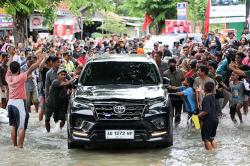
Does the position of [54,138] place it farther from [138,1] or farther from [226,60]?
A: [138,1]

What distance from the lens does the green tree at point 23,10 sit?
66.7 feet

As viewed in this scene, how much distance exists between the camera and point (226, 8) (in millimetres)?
30922

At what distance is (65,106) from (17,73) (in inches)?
87.6

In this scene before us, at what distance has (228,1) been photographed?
102ft

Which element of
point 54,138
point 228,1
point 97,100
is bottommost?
point 54,138

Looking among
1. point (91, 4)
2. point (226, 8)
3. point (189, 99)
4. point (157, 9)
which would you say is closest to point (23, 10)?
point (91, 4)

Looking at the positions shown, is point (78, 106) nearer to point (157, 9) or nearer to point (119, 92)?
point (119, 92)

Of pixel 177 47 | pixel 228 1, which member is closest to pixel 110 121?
pixel 177 47

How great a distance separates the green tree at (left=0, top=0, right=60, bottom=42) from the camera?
20.3m

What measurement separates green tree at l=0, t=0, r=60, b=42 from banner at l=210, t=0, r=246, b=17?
8.70 metres

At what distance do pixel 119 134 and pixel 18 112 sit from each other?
1.91 meters

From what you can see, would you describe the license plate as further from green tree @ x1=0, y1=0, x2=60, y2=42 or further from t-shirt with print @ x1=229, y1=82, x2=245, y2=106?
green tree @ x1=0, y1=0, x2=60, y2=42

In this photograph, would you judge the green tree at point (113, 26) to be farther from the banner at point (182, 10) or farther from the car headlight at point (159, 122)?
the car headlight at point (159, 122)

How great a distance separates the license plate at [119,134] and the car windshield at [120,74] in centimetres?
148
